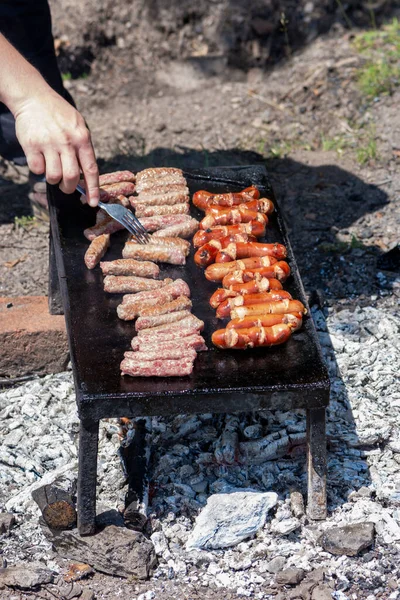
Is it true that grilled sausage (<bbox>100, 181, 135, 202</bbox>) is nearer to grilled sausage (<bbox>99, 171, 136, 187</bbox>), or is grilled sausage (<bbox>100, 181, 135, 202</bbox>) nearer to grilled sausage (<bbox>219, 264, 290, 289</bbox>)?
grilled sausage (<bbox>99, 171, 136, 187</bbox>)

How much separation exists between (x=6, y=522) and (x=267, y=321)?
6.47 feet

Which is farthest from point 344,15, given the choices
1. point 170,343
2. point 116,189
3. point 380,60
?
point 170,343

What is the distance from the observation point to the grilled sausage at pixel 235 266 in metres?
5.12

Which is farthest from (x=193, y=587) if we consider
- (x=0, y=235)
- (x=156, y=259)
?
(x=0, y=235)

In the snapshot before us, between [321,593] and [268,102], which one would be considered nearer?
[321,593]

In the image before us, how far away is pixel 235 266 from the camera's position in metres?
5.13

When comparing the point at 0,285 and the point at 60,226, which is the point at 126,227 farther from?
the point at 0,285

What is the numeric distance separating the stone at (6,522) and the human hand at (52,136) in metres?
2.02

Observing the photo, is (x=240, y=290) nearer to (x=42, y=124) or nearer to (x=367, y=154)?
(x=42, y=124)

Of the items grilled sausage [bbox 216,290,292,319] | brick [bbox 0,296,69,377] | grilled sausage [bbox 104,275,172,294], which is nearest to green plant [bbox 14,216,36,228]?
brick [bbox 0,296,69,377]

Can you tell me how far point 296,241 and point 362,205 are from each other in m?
0.87

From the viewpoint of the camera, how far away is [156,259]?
5277 millimetres

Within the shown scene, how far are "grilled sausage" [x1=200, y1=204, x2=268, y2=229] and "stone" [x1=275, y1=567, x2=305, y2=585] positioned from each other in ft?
7.45

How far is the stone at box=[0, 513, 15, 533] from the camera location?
487 cm
